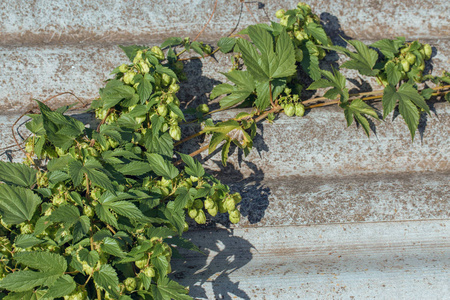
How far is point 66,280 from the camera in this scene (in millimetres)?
1339

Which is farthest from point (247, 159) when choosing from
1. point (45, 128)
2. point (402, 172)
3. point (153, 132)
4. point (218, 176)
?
point (45, 128)

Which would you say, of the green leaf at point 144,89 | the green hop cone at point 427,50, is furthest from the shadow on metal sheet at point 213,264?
the green hop cone at point 427,50

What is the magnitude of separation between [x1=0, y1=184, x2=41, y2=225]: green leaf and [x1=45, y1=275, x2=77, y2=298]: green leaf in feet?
1.03

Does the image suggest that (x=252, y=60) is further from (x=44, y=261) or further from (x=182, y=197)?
(x=44, y=261)

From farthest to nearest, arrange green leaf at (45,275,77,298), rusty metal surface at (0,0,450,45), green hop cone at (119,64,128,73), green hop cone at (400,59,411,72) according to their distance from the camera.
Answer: rusty metal surface at (0,0,450,45)
green hop cone at (400,59,411,72)
green hop cone at (119,64,128,73)
green leaf at (45,275,77,298)

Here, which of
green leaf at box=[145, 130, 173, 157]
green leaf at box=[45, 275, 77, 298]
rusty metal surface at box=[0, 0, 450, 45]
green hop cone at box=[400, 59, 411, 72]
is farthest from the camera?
rusty metal surface at box=[0, 0, 450, 45]

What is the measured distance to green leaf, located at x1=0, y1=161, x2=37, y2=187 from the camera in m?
1.58

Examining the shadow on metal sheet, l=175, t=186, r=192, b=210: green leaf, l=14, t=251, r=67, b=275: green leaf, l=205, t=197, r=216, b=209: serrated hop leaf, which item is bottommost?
the shadow on metal sheet

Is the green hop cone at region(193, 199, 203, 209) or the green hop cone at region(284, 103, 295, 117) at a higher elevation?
the green hop cone at region(284, 103, 295, 117)

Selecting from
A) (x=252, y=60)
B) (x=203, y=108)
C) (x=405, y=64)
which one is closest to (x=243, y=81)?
(x=252, y=60)

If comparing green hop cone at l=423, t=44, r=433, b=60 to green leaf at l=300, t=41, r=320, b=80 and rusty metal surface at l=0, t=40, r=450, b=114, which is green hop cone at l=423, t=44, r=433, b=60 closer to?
green leaf at l=300, t=41, r=320, b=80

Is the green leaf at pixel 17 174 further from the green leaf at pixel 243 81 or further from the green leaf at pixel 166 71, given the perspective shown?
the green leaf at pixel 243 81

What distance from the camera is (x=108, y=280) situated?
1343 mm

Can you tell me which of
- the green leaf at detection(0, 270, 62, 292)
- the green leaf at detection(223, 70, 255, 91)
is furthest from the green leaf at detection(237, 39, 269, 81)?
the green leaf at detection(0, 270, 62, 292)
